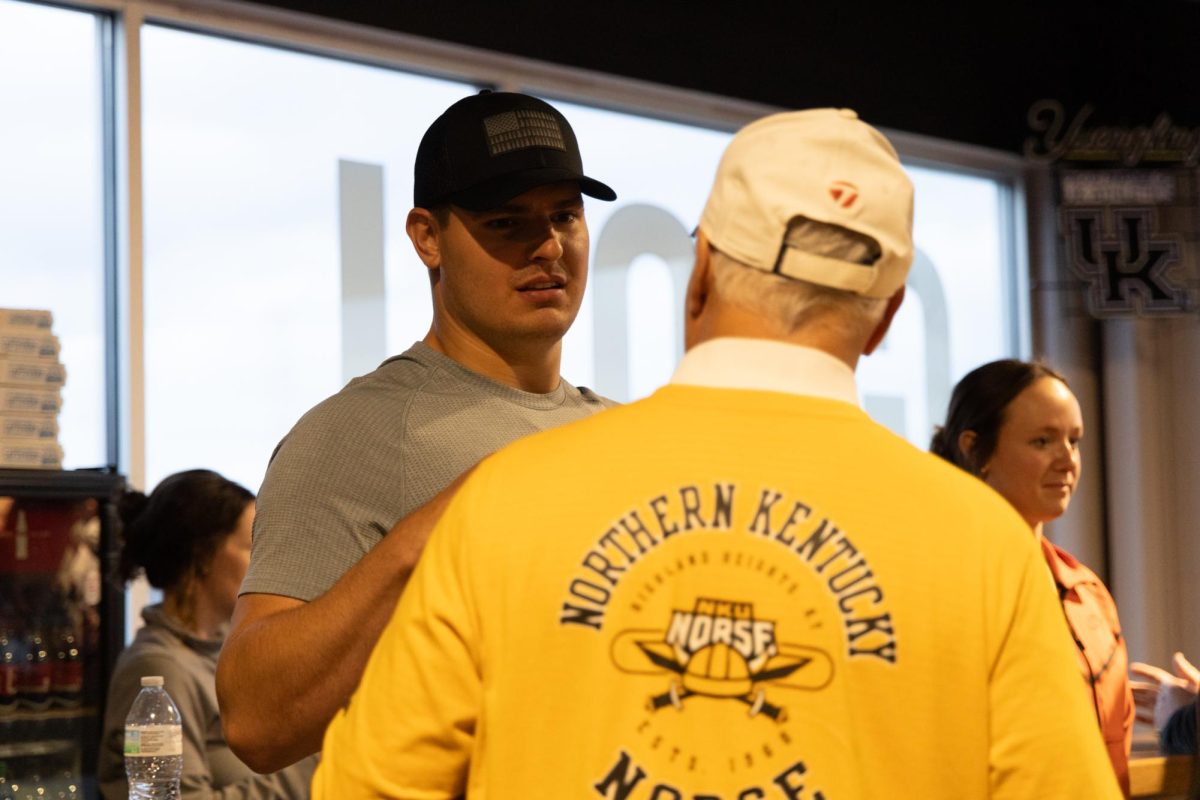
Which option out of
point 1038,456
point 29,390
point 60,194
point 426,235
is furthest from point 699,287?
point 60,194

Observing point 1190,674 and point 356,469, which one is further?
point 1190,674

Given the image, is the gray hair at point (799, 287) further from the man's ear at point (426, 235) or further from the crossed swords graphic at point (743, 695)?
the man's ear at point (426, 235)

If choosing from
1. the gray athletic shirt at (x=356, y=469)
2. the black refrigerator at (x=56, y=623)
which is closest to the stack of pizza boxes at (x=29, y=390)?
the black refrigerator at (x=56, y=623)

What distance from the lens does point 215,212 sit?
509 cm

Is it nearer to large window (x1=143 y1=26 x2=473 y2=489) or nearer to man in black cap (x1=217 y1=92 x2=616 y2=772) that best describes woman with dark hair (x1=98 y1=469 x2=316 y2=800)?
large window (x1=143 y1=26 x2=473 y2=489)

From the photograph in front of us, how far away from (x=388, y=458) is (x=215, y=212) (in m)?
3.69

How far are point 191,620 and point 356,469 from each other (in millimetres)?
2542

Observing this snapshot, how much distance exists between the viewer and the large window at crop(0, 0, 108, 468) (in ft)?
15.5

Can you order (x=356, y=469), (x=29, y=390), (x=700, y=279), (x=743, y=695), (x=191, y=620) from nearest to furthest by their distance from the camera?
(x=743, y=695) < (x=700, y=279) < (x=356, y=469) < (x=191, y=620) < (x=29, y=390)

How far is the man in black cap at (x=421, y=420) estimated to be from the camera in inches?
56.6

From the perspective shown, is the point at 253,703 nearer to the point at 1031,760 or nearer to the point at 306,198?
the point at 1031,760

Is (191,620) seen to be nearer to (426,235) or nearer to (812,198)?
(426,235)

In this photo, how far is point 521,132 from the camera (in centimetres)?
176

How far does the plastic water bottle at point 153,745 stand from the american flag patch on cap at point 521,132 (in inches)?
80.5
